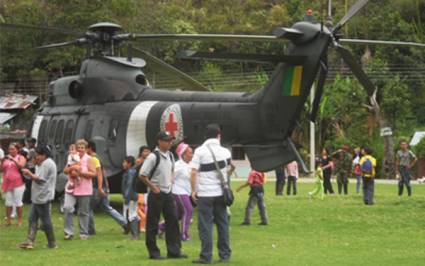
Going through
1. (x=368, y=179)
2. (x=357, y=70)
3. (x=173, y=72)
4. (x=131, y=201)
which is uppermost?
(x=357, y=70)

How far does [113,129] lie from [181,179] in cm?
619

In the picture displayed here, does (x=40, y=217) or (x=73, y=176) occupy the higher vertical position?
(x=73, y=176)

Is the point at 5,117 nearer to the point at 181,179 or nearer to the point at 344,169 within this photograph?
the point at 344,169

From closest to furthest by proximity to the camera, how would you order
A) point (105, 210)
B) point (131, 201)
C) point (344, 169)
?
point (131, 201)
point (105, 210)
point (344, 169)

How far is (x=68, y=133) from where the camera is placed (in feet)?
69.5

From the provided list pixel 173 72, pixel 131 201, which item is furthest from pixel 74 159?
pixel 173 72

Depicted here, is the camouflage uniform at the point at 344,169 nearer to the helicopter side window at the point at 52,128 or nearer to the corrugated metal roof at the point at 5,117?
the helicopter side window at the point at 52,128

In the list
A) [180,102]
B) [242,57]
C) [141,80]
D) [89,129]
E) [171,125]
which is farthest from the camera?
[141,80]

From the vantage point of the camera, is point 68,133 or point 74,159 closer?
point 74,159

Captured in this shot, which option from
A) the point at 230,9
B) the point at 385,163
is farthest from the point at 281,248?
the point at 230,9

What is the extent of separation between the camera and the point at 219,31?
58.1 m

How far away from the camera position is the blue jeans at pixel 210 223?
11562 mm

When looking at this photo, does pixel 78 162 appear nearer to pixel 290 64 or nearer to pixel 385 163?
pixel 290 64

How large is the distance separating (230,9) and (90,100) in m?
42.4
